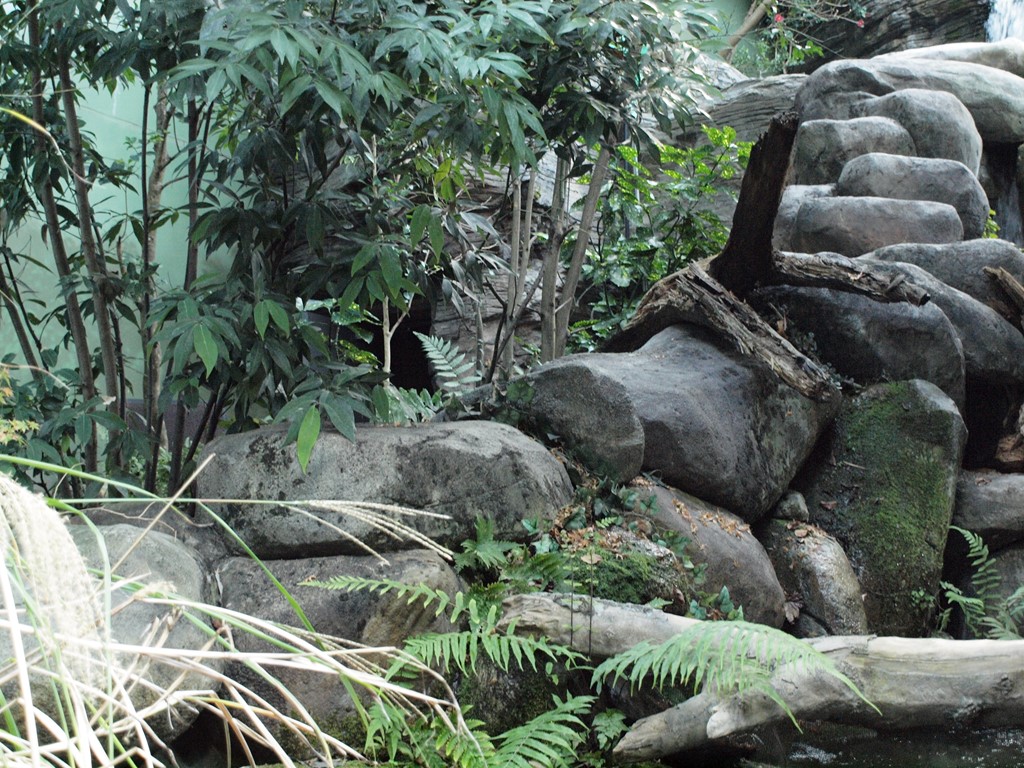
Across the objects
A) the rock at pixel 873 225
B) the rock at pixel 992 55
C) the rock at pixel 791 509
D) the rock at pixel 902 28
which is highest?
the rock at pixel 902 28

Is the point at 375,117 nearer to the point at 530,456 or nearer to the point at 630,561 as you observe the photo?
the point at 530,456

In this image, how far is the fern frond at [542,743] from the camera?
2492 mm

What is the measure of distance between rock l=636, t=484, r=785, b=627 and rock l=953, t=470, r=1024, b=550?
1739mm

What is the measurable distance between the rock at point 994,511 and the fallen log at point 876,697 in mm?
2949

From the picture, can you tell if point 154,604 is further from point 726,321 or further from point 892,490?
point 892,490

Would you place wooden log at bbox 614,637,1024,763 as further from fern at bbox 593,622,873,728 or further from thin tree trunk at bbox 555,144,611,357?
thin tree trunk at bbox 555,144,611,357

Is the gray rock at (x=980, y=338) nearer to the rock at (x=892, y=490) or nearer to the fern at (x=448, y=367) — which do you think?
the rock at (x=892, y=490)

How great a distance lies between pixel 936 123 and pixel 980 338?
3979 mm

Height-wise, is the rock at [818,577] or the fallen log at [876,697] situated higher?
the fallen log at [876,697]

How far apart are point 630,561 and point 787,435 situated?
199 cm

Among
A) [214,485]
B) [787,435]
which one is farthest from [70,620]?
[787,435]

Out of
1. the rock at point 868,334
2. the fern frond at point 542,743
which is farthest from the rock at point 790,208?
the fern frond at point 542,743

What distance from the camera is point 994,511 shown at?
5.55 meters

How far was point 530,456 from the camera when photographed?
3963mm
